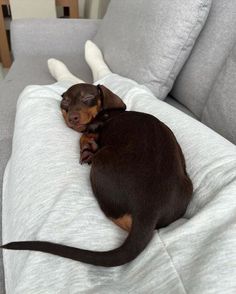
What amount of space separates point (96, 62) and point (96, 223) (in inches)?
38.5

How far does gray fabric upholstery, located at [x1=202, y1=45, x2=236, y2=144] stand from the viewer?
94 cm

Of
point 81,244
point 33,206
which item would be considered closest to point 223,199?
point 81,244

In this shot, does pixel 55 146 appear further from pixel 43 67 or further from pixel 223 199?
pixel 43 67

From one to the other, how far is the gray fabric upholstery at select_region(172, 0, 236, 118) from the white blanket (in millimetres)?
266

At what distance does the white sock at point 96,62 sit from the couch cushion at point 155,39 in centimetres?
4

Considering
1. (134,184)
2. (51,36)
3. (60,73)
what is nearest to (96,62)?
(60,73)

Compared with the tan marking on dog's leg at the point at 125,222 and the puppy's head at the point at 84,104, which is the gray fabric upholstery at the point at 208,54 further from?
the tan marking on dog's leg at the point at 125,222

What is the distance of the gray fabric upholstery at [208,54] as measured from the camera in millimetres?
1069

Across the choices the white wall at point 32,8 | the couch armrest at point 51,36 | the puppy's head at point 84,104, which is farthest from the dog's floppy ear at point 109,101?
the white wall at point 32,8

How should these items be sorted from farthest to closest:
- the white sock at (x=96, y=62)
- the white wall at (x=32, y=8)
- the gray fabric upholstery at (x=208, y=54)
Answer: the white wall at (x=32, y=8) < the white sock at (x=96, y=62) < the gray fabric upholstery at (x=208, y=54)

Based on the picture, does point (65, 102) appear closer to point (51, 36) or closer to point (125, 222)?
point (125, 222)

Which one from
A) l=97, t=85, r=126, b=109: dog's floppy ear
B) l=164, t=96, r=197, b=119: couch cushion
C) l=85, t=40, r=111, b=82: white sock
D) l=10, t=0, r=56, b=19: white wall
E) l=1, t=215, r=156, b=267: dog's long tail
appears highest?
l=1, t=215, r=156, b=267: dog's long tail

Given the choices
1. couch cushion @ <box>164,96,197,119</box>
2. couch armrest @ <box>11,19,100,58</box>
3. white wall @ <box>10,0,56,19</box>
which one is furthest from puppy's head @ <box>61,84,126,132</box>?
white wall @ <box>10,0,56,19</box>

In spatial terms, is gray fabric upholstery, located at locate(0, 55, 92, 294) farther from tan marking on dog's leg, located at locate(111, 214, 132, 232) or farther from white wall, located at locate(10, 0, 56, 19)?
white wall, located at locate(10, 0, 56, 19)
